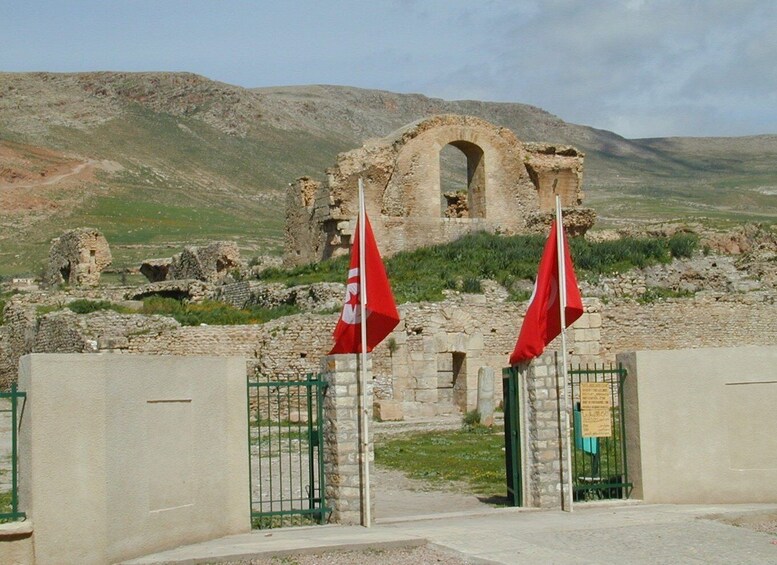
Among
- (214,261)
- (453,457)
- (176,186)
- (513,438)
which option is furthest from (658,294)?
(176,186)

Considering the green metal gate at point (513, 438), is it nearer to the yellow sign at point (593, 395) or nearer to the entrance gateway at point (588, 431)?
the entrance gateway at point (588, 431)

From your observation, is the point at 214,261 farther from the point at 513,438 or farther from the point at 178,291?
the point at 513,438

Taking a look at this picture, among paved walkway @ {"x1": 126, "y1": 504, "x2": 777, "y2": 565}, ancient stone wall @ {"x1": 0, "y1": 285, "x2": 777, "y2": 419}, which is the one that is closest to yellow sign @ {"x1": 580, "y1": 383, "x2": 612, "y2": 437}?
paved walkway @ {"x1": 126, "y1": 504, "x2": 777, "y2": 565}

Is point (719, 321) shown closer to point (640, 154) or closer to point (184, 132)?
point (184, 132)

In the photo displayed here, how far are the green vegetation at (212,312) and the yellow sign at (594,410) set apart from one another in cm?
1429

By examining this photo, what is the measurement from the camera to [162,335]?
85.9 ft

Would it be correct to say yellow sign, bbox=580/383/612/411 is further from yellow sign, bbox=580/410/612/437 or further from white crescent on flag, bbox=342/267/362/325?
white crescent on flag, bbox=342/267/362/325

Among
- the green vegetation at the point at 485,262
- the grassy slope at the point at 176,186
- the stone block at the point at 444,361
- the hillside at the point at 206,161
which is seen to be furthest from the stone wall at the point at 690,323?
the grassy slope at the point at 176,186

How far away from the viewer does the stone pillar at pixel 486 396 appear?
23953 millimetres

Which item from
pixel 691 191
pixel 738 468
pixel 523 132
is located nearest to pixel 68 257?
pixel 738 468

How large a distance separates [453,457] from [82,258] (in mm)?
24931

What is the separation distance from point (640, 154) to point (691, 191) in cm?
3408

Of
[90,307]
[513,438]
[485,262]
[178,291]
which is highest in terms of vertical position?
[485,262]

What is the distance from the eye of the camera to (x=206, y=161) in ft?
324
